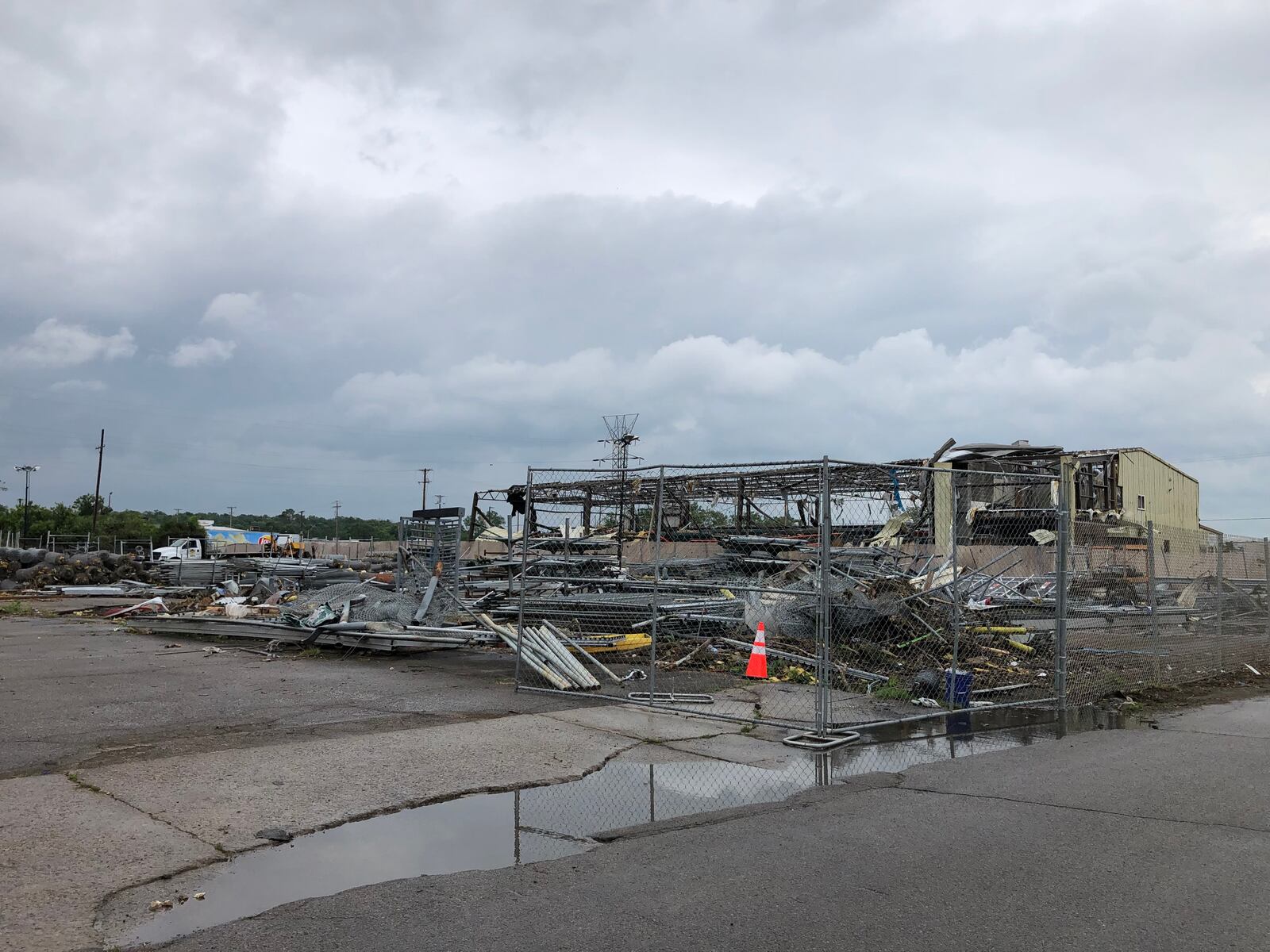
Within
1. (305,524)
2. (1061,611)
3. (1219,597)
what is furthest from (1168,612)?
(305,524)

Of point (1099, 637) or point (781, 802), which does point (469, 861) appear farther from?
point (1099, 637)

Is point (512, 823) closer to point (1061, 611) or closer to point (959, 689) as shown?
point (959, 689)

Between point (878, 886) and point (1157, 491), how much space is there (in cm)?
3389

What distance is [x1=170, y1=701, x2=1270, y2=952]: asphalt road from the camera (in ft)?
13.7

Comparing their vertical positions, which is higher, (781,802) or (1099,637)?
(1099,637)

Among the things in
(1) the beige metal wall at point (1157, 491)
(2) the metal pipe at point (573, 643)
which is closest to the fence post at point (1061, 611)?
(2) the metal pipe at point (573, 643)

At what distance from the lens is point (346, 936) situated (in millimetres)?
4156

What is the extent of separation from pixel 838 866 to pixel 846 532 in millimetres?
11213

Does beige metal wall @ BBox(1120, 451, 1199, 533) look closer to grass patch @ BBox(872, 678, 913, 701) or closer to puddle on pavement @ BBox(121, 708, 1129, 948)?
grass patch @ BBox(872, 678, 913, 701)

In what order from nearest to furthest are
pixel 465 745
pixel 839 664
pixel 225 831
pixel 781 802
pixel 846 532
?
1. pixel 225 831
2. pixel 781 802
3. pixel 465 745
4. pixel 839 664
5. pixel 846 532

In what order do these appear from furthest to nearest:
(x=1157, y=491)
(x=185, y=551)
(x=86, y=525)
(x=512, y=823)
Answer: (x=86, y=525) → (x=185, y=551) → (x=1157, y=491) → (x=512, y=823)

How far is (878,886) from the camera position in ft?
15.8

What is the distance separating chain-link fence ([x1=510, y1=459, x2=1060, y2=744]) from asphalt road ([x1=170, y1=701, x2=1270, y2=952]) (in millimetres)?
2613

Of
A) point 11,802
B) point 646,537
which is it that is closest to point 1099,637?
point 646,537
